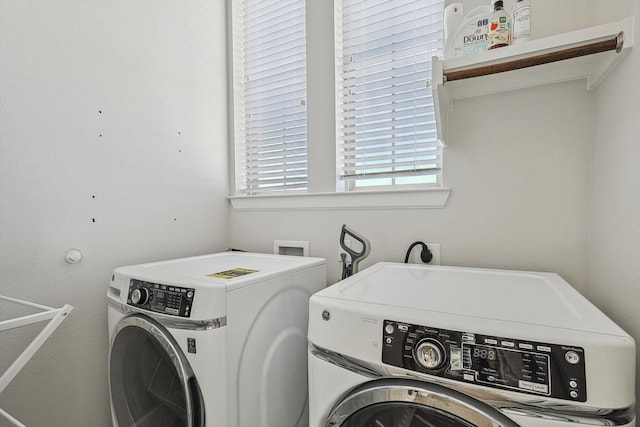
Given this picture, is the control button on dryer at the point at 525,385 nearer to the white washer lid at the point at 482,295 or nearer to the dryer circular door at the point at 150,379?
the white washer lid at the point at 482,295

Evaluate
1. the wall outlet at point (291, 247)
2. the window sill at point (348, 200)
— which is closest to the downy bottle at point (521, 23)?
the window sill at point (348, 200)

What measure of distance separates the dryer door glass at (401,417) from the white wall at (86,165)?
123cm

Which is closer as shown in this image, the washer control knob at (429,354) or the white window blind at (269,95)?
the washer control knob at (429,354)

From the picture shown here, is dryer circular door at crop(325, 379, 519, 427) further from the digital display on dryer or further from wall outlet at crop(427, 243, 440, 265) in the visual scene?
wall outlet at crop(427, 243, 440, 265)

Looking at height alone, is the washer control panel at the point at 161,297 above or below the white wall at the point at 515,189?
below

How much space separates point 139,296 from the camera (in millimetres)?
1114

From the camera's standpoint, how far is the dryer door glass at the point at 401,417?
66 cm

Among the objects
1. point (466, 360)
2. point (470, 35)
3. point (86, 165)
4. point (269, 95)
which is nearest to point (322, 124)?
point (269, 95)

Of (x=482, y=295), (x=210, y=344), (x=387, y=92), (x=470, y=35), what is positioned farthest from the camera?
(x=387, y=92)

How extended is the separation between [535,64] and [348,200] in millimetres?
897

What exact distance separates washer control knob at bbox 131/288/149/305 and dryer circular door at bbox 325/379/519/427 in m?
0.73

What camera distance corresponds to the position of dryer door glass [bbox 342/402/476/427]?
2.17ft

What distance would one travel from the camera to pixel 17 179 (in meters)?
1.17

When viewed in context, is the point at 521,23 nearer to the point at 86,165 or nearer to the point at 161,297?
the point at 161,297
